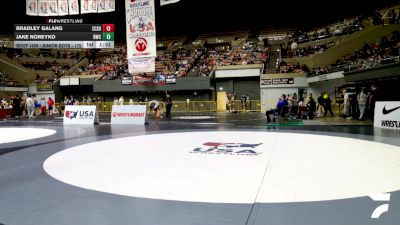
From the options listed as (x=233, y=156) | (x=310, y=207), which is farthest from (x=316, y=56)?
(x=310, y=207)

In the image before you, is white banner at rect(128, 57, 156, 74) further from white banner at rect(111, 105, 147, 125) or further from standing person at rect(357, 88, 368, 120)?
standing person at rect(357, 88, 368, 120)

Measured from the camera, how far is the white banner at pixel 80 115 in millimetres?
16891

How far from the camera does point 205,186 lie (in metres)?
4.02

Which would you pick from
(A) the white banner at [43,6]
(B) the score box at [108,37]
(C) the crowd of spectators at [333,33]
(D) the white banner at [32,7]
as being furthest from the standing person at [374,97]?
(D) the white banner at [32,7]

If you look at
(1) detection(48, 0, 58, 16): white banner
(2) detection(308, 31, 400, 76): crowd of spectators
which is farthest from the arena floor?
(1) detection(48, 0, 58, 16): white banner

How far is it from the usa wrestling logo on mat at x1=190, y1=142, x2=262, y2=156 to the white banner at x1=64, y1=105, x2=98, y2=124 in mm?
10589

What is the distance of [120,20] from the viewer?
48.2 metres

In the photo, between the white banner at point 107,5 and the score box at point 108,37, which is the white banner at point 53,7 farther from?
the score box at point 108,37

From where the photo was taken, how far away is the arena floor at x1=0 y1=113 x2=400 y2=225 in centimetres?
301

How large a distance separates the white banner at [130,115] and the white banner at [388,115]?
391 inches

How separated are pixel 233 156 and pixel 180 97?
28470mm

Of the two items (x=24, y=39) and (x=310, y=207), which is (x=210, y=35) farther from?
(x=310, y=207)

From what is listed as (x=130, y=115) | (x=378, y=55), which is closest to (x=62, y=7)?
(x=130, y=115)

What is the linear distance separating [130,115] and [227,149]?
1046cm
